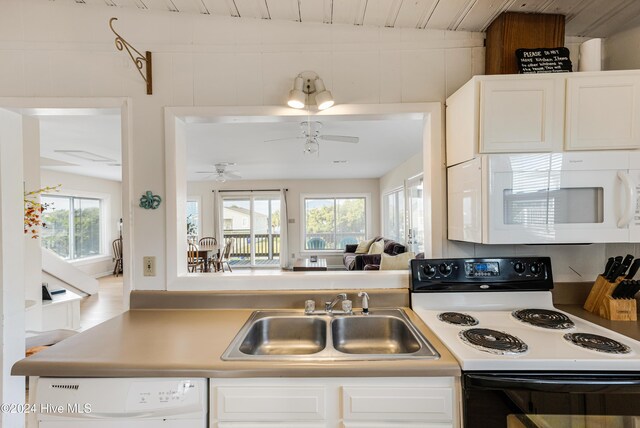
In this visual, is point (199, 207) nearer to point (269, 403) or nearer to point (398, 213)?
point (398, 213)

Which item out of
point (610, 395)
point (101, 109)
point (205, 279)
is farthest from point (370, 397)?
point (101, 109)

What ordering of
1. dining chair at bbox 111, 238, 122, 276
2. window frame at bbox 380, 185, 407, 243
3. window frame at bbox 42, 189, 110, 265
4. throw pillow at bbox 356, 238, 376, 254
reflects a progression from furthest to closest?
dining chair at bbox 111, 238, 122, 276 < window frame at bbox 42, 189, 110, 265 < throw pillow at bbox 356, 238, 376, 254 < window frame at bbox 380, 185, 407, 243

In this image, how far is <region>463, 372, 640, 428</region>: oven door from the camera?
0.97 metres

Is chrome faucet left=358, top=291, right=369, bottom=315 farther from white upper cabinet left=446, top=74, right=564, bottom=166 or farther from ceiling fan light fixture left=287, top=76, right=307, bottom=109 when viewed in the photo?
ceiling fan light fixture left=287, top=76, right=307, bottom=109

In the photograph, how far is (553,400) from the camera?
0.98m

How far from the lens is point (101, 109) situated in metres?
1.59

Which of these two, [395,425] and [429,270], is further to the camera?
[429,270]

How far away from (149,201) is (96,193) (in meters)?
6.80

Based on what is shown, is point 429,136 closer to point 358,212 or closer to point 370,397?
point 370,397

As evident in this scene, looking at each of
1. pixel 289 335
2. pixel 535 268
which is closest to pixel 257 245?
pixel 289 335

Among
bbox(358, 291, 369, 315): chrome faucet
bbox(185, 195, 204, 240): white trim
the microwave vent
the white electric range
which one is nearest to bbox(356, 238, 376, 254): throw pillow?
bbox(185, 195, 204, 240): white trim

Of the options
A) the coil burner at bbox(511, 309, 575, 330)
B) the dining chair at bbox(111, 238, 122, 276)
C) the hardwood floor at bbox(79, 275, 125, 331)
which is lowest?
the hardwood floor at bbox(79, 275, 125, 331)

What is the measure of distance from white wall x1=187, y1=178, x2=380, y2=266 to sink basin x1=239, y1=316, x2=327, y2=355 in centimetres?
607

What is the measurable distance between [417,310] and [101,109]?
6.60 ft
